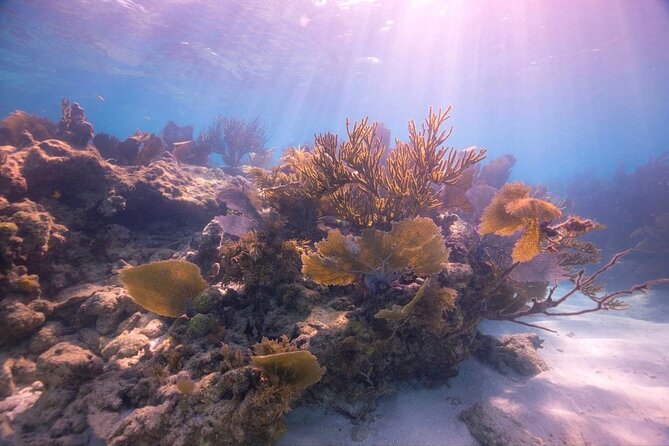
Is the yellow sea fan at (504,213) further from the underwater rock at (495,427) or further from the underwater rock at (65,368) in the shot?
the underwater rock at (65,368)

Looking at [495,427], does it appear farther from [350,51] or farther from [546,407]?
[350,51]

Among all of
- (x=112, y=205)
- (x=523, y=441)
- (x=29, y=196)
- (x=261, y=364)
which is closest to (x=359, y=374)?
(x=261, y=364)

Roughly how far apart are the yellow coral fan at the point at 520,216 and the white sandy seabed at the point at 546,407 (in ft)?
5.87

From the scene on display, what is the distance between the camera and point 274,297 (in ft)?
12.7

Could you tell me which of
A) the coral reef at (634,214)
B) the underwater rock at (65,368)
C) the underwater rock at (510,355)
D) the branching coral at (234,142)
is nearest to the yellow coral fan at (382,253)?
the underwater rock at (510,355)

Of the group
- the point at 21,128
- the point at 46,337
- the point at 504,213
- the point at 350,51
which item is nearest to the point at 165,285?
the point at 46,337

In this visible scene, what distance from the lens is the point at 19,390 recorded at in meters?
3.38

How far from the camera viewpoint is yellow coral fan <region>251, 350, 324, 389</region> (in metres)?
2.53

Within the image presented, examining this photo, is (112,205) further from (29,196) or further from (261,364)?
(261,364)

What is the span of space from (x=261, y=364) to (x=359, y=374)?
1.27m

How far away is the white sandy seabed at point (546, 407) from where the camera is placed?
3.08 meters

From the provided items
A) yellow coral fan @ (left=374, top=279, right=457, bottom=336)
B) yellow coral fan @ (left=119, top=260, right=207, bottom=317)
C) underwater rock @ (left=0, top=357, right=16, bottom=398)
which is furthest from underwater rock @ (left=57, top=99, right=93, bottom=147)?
yellow coral fan @ (left=374, top=279, right=457, bottom=336)

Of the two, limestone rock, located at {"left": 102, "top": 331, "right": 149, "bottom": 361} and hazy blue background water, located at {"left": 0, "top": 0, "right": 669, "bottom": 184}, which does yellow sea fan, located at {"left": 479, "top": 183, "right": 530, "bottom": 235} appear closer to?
limestone rock, located at {"left": 102, "top": 331, "right": 149, "bottom": 361}

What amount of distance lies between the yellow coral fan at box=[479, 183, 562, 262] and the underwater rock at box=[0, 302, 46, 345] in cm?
562
